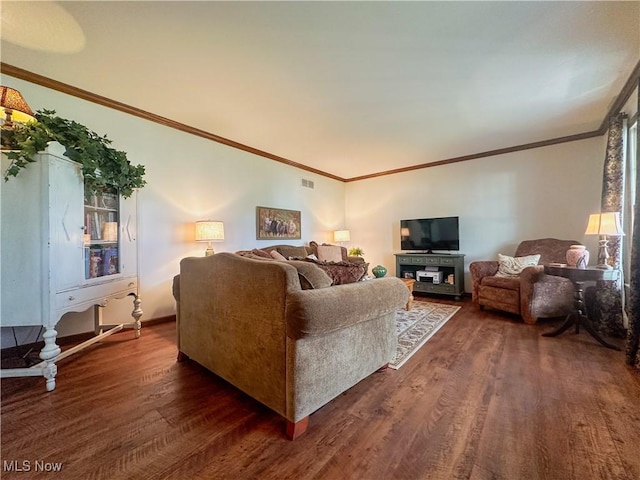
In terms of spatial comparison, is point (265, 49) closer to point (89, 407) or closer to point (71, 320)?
point (89, 407)

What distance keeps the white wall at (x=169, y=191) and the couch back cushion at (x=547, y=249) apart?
3.97 metres

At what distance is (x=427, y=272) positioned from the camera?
181 inches

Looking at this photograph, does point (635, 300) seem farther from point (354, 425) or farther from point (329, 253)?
point (329, 253)

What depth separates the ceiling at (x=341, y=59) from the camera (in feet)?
5.62

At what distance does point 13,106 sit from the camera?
184 centimetres

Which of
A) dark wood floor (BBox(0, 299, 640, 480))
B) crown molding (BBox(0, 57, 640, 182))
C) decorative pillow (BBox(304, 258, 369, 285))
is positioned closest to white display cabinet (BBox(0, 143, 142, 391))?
dark wood floor (BBox(0, 299, 640, 480))

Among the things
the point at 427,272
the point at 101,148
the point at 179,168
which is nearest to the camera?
the point at 101,148

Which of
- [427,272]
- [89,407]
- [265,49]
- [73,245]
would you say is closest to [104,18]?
[265,49]

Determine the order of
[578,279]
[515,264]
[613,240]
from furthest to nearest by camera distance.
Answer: [515,264] → [613,240] → [578,279]

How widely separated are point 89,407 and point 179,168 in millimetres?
2700

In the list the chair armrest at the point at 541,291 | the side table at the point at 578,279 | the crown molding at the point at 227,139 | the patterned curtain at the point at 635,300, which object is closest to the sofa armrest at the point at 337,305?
the patterned curtain at the point at 635,300

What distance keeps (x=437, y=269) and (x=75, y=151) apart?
4901 mm

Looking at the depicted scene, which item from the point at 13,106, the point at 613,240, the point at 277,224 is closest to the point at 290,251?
the point at 277,224

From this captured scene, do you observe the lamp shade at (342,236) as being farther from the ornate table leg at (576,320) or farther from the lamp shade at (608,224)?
the lamp shade at (608,224)
